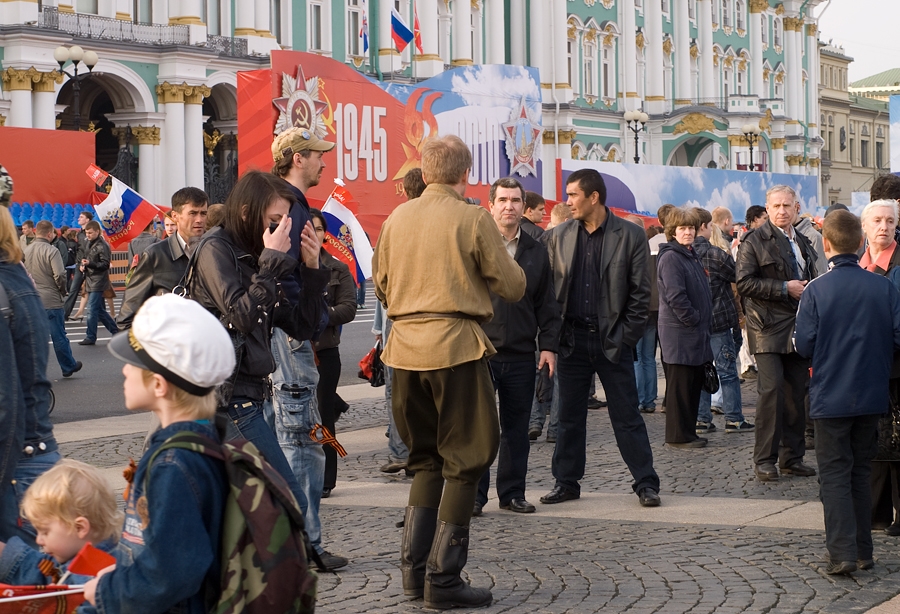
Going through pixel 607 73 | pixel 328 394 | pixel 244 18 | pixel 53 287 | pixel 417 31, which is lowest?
pixel 328 394

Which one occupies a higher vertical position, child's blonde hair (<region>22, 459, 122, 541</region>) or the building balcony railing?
the building balcony railing

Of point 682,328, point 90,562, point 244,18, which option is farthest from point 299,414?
point 244,18

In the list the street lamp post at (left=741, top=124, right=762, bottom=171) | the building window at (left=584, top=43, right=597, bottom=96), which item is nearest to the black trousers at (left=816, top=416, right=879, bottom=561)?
the street lamp post at (left=741, top=124, right=762, bottom=171)

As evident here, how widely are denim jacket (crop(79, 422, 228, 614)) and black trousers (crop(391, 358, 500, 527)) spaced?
2637 mm

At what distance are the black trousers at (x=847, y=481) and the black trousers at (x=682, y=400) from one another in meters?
4.03

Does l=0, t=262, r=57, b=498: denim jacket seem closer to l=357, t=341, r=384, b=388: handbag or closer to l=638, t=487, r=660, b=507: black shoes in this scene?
l=638, t=487, r=660, b=507: black shoes

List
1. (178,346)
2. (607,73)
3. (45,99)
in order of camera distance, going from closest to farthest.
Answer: (178,346) → (45,99) → (607,73)

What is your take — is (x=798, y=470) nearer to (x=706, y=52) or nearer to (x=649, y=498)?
(x=649, y=498)

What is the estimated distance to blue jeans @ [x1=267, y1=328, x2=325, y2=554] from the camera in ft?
20.0

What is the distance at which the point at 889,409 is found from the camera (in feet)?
21.1

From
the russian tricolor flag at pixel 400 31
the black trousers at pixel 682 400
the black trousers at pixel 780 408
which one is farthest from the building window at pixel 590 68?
the black trousers at pixel 780 408

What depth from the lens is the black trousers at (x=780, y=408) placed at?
8.56 m

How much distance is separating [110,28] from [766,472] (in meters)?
32.7

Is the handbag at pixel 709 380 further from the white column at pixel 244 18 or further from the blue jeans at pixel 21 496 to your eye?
the white column at pixel 244 18
